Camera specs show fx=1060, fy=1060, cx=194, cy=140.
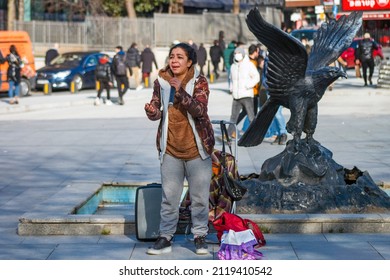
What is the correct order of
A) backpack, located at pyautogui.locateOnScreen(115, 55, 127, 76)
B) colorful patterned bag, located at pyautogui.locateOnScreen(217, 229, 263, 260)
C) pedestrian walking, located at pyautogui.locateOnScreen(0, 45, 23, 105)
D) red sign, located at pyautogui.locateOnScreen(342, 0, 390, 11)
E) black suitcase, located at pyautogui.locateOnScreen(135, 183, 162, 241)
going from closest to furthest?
colorful patterned bag, located at pyautogui.locateOnScreen(217, 229, 263, 260) → black suitcase, located at pyautogui.locateOnScreen(135, 183, 162, 241) → backpack, located at pyautogui.locateOnScreen(115, 55, 127, 76) → pedestrian walking, located at pyautogui.locateOnScreen(0, 45, 23, 105) → red sign, located at pyautogui.locateOnScreen(342, 0, 390, 11)

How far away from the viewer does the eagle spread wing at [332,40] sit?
1092 centimetres

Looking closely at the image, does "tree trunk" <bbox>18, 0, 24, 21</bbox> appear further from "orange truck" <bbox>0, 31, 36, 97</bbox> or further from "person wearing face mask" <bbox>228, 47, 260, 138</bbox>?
"person wearing face mask" <bbox>228, 47, 260, 138</bbox>

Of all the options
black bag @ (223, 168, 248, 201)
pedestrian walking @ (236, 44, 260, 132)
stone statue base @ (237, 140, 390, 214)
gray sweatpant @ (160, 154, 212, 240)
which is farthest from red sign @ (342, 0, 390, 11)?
gray sweatpant @ (160, 154, 212, 240)

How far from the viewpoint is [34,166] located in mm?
14656

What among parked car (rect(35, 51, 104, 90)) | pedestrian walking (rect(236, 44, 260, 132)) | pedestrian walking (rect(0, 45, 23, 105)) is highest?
pedestrian walking (rect(236, 44, 260, 132))

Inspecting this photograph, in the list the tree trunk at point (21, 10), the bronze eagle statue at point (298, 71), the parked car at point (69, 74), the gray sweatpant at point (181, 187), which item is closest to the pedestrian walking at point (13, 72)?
the parked car at point (69, 74)

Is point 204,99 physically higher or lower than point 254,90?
higher

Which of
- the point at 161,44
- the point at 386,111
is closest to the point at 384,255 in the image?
the point at 386,111

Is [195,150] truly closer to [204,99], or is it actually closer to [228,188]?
[204,99]

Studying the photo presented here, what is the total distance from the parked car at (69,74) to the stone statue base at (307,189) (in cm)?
2454

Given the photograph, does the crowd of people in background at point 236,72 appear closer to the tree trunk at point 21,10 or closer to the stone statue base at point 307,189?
the stone statue base at point 307,189

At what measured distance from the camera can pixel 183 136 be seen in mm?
8234

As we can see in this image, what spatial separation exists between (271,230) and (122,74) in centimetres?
1874

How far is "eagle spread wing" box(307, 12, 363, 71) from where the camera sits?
10.9 meters
